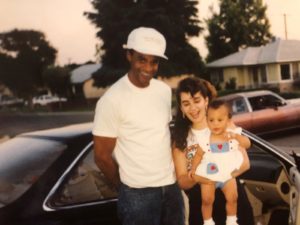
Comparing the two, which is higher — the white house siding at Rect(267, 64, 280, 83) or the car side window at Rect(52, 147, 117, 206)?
the car side window at Rect(52, 147, 117, 206)

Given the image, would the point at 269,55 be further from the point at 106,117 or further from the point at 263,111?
the point at 106,117

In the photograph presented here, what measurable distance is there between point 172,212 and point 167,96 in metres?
0.69

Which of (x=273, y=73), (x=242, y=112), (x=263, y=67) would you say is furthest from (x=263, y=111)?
(x=263, y=67)

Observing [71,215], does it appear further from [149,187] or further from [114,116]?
[114,116]

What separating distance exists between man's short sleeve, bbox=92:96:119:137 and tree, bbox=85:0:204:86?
99.8 feet

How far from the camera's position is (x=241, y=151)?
8.93 ft

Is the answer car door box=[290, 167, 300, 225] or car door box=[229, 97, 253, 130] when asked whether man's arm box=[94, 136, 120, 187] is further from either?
car door box=[229, 97, 253, 130]

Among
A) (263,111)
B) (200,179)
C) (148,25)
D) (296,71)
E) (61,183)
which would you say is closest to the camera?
(200,179)

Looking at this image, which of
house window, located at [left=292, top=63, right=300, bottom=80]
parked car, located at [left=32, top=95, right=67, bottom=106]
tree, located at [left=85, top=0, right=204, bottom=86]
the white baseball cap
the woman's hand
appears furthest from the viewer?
parked car, located at [left=32, top=95, right=67, bottom=106]

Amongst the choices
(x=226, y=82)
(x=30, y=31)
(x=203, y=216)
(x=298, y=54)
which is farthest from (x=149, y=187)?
(x=30, y=31)

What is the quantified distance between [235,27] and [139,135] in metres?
50.9

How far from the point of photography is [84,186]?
291 centimetres

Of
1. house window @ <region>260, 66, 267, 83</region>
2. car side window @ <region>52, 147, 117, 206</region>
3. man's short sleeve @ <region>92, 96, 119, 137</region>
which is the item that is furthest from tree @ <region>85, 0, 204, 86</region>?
man's short sleeve @ <region>92, 96, 119, 137</region>

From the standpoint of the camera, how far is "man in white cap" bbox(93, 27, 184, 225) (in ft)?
8.06
